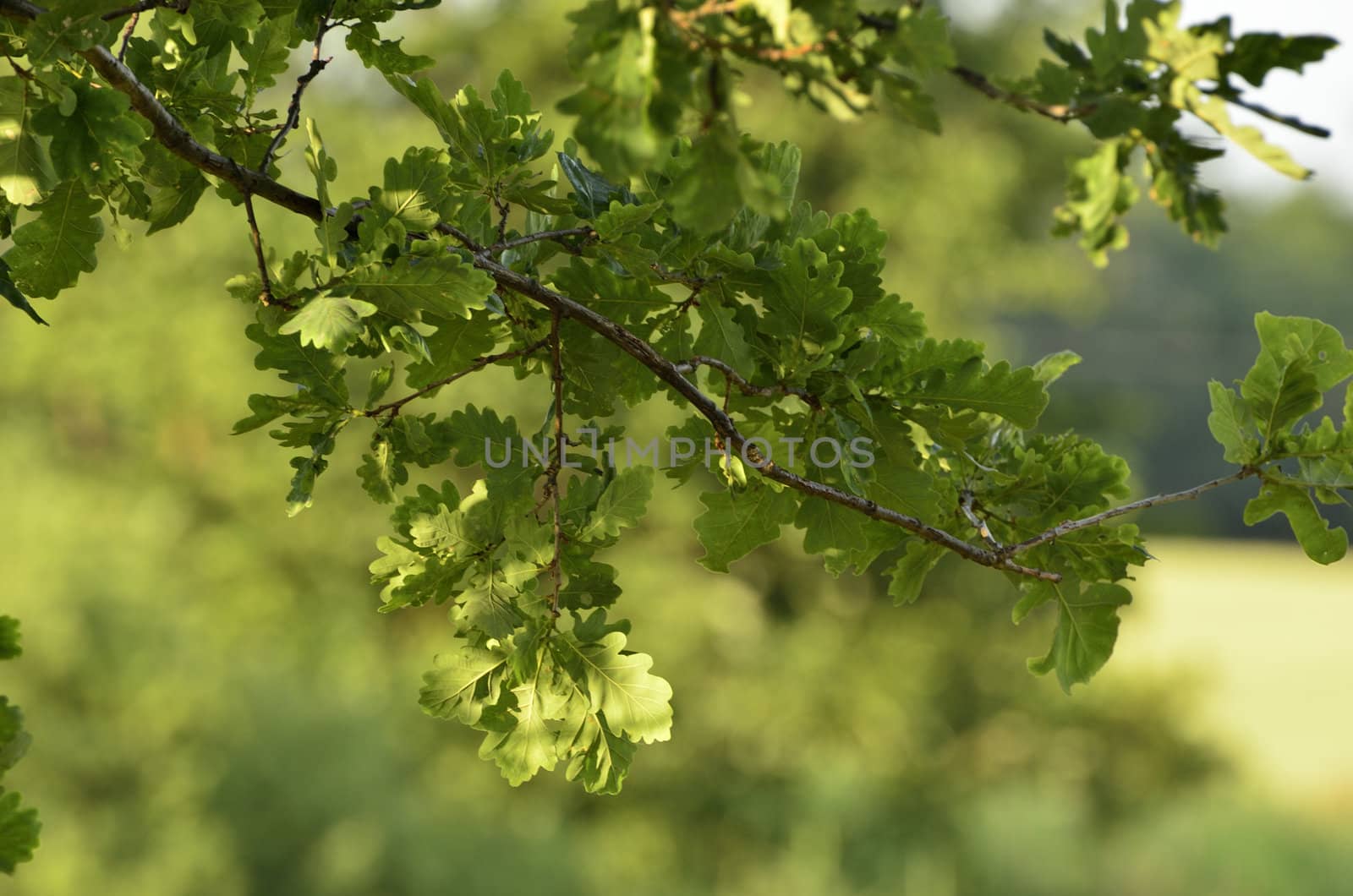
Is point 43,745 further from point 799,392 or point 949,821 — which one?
point 799,392

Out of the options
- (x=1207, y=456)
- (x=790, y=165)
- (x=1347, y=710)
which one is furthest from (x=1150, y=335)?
(x=790, y=165)

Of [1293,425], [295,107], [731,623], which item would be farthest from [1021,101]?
[731,623]

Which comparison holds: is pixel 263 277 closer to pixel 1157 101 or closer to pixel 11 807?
pixel 11 807

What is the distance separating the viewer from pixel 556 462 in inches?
45.5

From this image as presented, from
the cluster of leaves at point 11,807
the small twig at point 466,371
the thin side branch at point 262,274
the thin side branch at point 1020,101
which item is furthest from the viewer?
the thin side branch at point 1020,101

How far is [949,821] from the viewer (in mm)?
10359

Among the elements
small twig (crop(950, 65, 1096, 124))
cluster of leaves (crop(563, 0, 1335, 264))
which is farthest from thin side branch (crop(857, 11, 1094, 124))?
cluster of leaves (crop(563, 0, 1335, 264))

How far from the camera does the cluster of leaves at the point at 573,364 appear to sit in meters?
1.04

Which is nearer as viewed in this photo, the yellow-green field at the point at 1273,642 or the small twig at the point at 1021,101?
the small twig at the point at 1021,101

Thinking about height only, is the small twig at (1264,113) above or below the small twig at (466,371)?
above

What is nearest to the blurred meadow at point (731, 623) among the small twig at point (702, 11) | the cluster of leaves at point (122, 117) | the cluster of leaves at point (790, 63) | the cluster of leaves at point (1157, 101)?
the cluster of leaves at point (1157, 101)

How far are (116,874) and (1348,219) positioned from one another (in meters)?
40.5

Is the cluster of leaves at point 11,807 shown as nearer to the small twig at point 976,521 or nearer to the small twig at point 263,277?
the small twig at point 263,277

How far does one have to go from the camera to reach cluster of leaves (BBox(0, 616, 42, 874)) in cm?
95
